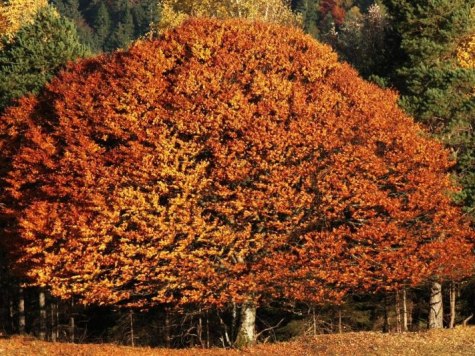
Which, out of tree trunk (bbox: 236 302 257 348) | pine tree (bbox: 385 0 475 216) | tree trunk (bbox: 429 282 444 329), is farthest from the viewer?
tree trunk (bbox: 429 282 444 329)

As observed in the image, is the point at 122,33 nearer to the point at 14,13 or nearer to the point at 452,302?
the point at 14,13

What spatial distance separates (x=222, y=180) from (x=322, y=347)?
7780mm

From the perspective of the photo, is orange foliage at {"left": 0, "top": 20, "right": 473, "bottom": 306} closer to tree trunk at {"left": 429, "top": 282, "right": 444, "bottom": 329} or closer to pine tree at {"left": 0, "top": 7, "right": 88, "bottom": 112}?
tree trunk at {"left": 429, "top": 282, "right": 444, "bottom": 329}

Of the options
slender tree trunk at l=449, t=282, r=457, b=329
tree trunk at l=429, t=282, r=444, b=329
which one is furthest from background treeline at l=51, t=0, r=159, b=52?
tree trunk at l=429, t=282, r=444, b=329

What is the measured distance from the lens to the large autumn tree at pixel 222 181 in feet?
82.6

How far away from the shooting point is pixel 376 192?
89.5ft

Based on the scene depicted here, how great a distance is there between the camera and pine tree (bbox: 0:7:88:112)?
35.0m

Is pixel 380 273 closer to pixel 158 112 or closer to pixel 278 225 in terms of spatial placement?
pixel 278 225

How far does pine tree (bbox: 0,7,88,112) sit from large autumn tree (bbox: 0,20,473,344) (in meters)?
7.35

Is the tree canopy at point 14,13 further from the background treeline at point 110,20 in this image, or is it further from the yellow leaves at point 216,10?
the background treeline at point 110,20

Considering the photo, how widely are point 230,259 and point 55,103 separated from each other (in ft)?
34.0

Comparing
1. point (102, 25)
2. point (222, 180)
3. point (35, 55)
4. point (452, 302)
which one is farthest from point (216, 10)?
point (102, 25)

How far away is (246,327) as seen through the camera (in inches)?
1056

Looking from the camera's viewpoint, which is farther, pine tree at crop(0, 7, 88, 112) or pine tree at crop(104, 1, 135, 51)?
pine tree at crop(104, 1, 135, 51)
